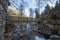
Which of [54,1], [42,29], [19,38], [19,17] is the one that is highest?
[54,1]

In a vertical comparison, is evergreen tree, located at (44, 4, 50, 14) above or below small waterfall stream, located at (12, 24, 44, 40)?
above

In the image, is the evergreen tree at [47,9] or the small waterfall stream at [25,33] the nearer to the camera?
the small waterfall stream at [25,33]

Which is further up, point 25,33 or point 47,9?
point 47,9

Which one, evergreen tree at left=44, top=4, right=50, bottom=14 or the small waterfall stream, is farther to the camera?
evergreen tree at left=44, top=4, right=50, bottom=14

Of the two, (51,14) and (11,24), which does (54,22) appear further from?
(11,24)

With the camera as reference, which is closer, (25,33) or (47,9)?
(25,33)

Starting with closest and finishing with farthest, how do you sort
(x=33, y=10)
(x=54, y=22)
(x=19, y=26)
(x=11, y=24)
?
(x=54, y=22) < (x=11, y=24) < (x=19, y=26) < (x=33, y=10)

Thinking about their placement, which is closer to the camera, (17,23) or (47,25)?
(47,25)

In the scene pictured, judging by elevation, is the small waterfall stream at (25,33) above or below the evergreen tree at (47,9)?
below

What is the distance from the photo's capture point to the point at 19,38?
577 centimetres

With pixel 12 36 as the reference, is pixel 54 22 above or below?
above

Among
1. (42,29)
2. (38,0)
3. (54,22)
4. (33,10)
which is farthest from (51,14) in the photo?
(33,10)

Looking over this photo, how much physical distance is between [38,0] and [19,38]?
1.86 metres

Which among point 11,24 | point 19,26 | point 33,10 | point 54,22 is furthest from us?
point 33,10
